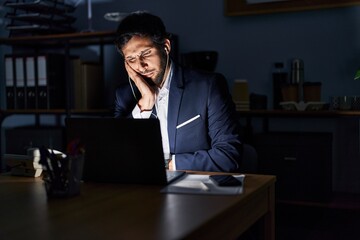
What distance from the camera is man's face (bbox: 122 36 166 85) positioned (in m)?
1.96

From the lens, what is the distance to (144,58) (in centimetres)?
199

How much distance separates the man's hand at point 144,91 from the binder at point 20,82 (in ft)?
4.99

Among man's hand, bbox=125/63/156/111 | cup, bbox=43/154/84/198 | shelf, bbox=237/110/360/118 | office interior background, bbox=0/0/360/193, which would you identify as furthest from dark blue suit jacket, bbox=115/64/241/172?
office interior background, bbox=0/0/360/193

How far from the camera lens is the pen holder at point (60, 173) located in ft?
4.27

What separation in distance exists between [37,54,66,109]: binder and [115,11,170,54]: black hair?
1.48 metres

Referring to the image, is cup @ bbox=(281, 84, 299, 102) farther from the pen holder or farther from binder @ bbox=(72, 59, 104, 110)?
the pen holder

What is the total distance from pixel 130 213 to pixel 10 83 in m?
2.59

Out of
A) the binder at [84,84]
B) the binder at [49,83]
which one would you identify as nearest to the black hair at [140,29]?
the binder at [84,84]

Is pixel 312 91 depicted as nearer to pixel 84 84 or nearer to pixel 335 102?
pixel 335 102

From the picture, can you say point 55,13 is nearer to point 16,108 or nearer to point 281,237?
point 16,108

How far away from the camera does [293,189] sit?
2672 millimetres

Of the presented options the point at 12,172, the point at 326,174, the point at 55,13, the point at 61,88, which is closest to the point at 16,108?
the point at 61,88

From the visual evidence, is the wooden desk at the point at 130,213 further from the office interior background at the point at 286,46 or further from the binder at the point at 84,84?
the binder at the point at 84,84

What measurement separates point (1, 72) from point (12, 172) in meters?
2.29
